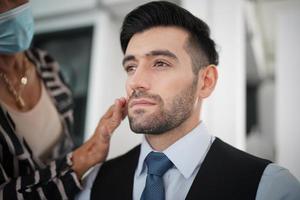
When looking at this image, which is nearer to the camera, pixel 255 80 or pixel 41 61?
pixel 255 80

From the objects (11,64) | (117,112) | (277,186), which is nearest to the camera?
(277,186)

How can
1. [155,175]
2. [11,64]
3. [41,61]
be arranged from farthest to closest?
[41,61] < [11,64] < [155,175]

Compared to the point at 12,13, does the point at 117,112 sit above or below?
below

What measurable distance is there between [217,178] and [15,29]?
0.65 m

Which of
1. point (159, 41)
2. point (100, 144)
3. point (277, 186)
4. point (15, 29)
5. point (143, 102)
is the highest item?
point (15, 29)

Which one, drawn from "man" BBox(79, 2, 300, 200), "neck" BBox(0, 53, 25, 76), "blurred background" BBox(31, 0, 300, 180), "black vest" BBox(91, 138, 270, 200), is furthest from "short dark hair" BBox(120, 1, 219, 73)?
"neck" BBox(0, 53, 25, 76)

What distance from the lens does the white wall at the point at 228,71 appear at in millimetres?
986

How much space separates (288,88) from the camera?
3.12 feet

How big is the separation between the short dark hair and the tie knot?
0.22 meters

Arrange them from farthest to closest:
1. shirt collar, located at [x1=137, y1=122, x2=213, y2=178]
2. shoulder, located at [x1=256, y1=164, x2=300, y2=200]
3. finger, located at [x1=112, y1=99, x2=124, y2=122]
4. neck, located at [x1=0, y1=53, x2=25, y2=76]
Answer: neck, located at [x1=0, y1=53, x2=25, y2=76], finger, located at [x1=112, y1=99, x2=124, y2=122], shirt collar, located at [x1=137, y1=122, x2=213, y2=178], shoulder, located at [x1=256, y1=164, x2=300, y2=200]

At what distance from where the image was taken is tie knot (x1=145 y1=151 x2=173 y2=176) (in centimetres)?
84

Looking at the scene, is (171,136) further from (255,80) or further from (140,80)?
(255,80)

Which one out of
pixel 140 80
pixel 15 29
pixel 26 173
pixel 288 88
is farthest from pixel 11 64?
pixel 288 88

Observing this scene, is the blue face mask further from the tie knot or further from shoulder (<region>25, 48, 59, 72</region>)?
the tie knot
